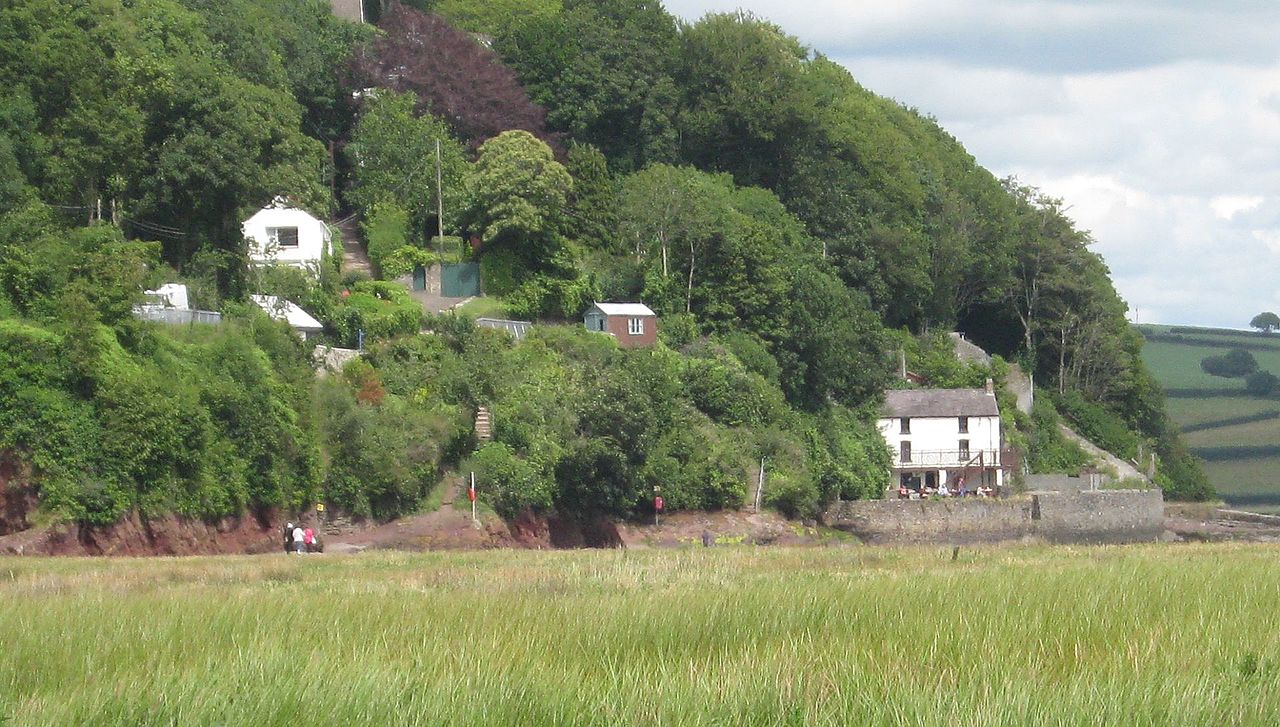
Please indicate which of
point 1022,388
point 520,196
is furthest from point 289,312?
point 1022,388

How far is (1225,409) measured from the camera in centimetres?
13225

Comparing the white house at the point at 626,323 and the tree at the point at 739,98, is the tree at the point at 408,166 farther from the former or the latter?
the tree at the point at 739,98

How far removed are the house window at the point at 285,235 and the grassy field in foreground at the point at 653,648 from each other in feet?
138

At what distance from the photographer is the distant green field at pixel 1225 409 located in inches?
4587

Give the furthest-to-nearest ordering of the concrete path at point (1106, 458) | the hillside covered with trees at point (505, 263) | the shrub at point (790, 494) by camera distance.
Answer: the concrete path at point (1106, 458), the shrub at point (790, 494), the hillside covered with trees at point (505, 263)

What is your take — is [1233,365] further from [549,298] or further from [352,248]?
[352,248]

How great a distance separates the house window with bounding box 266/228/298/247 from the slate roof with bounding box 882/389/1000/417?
3486 cm

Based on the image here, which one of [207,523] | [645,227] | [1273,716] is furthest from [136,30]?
[1273,716]

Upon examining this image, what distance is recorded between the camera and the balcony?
84.4 meters

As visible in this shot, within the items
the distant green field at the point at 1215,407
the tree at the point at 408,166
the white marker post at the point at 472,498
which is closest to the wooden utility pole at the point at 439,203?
the tree at the point at 408,166

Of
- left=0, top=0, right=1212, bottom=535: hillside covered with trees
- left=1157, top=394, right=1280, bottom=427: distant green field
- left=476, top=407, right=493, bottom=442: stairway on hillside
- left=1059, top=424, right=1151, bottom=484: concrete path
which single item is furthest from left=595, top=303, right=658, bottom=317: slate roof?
left=1157, top=394, right=1280, bottom=427: distant green field

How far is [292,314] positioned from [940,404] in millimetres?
40751

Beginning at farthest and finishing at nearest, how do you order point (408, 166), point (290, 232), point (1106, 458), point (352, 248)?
point (1106, 458), point (408, 166), point (352, 248), point (290, 232)

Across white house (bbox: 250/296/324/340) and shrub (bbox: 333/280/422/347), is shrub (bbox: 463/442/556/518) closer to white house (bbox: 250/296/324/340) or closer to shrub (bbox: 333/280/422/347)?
white house (bbox: 250/296/324/340)
